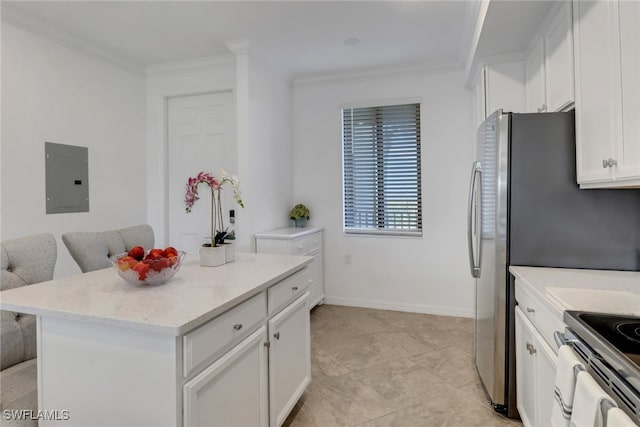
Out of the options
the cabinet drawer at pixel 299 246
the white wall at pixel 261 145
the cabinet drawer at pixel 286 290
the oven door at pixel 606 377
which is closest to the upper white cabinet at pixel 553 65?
the oven door at pixel 606 377

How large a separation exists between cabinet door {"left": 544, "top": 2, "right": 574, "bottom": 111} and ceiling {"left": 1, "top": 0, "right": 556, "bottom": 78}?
23 centimetres

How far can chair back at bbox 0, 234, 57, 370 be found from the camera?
56.6 inches

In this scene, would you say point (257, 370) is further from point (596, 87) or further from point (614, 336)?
point (596, 87)

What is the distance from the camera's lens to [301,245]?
11.0 feet

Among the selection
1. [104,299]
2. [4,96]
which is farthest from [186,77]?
[104,299]

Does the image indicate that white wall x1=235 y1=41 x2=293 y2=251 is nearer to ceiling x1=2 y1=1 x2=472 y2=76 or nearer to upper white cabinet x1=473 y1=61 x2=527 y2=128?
ceiling x1=2 y1=1 x2=472 y2=76

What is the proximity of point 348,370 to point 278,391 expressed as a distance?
968 millimetres

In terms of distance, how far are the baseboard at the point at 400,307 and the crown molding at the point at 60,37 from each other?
133 inches

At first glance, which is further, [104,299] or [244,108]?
[244,108]

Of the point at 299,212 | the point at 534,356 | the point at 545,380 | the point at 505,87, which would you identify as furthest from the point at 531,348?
the point at 299,212

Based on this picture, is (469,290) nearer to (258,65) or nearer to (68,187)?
(258,65)

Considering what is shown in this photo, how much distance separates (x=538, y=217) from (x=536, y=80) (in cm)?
123

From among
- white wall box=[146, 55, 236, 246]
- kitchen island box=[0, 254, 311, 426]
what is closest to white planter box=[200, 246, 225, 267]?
kitchen island box=[0, 254, 311, 426]

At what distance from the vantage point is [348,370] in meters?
2.49
